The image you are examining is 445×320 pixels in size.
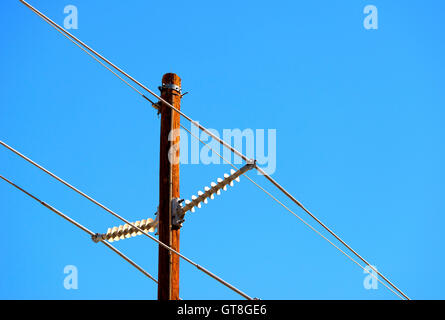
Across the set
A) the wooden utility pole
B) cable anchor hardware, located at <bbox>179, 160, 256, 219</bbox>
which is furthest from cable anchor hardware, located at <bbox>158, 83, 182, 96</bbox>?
cable anchor hardware, located at <bbox>179, 160, 256, 219</bbox>

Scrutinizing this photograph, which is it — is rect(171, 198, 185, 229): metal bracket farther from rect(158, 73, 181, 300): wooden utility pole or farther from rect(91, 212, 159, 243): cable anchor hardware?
rect(91, 212, 159, 243): cable anchor hardware

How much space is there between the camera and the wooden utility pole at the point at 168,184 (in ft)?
33.1

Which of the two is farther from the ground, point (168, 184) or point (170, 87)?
point (170, 87)

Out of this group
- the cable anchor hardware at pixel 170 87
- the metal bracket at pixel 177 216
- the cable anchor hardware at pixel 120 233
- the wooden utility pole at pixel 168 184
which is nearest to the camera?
the wooden utility pole at pixel 168 184

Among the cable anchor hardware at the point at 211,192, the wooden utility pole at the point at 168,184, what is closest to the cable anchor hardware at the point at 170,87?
the wooden utility pole at the point at 168,184

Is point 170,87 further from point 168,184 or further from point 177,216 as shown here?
point 177,216

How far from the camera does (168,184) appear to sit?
1063 cm

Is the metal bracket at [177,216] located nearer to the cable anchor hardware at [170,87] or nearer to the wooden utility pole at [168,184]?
the wooden utility pole at [168,184]

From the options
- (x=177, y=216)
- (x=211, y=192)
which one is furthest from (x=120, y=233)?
(x=211, y=192)
